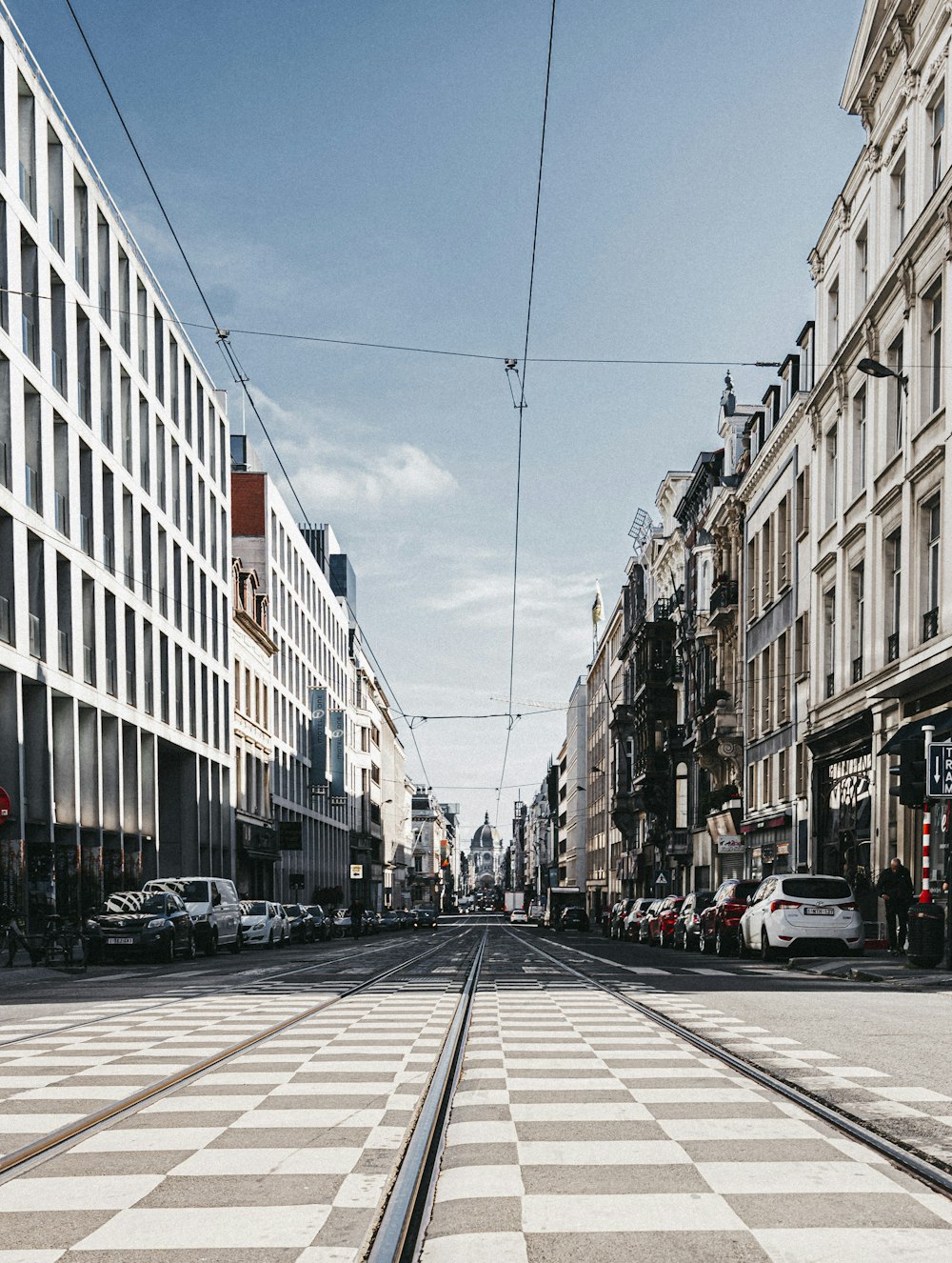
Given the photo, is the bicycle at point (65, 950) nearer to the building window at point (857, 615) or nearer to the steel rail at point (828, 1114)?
the steel rail at point (828, 1114)

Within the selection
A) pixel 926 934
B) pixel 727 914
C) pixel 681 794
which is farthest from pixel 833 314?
pixel 681 794

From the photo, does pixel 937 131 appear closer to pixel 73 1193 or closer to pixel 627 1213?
pixel 627 1213

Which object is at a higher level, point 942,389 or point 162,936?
point 942,389

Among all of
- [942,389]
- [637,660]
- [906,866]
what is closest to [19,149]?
[942,389]

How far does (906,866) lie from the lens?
2662cm

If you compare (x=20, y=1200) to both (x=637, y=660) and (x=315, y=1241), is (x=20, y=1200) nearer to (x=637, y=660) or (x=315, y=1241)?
(x=315, y=1241)

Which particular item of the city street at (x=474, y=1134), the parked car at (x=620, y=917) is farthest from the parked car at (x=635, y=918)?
the city street at (x=474, y=1134)

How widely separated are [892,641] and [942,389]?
5.47m

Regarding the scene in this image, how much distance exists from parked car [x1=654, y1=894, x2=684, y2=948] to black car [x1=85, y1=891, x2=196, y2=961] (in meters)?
11.9

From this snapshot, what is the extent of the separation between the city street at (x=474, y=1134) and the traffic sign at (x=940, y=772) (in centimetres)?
487

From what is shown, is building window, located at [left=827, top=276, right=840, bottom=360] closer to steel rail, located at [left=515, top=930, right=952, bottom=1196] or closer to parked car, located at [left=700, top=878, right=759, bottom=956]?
parked car, located at [left=700, top=878, right=759, bottom=956]

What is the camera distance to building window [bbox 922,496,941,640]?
25484mm

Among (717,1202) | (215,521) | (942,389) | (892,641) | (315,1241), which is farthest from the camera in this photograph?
(215,521)

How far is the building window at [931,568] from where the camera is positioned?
1003 inches
